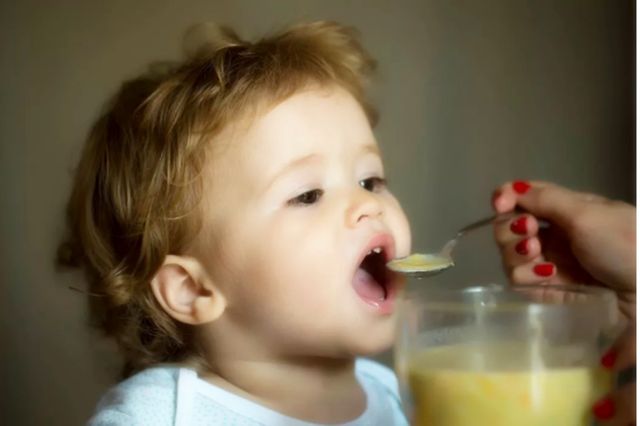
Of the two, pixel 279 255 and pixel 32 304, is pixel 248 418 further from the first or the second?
pixel 32 304

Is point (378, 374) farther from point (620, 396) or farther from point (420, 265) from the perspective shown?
point (620, 396)

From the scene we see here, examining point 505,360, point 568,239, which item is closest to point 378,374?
point 568,239

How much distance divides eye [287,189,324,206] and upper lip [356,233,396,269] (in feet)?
0.22

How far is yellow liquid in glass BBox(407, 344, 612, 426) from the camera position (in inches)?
19.2

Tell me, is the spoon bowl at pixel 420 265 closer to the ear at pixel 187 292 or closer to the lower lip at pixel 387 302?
the lower lip at pixel 387 302

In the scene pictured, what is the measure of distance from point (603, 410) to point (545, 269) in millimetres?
270

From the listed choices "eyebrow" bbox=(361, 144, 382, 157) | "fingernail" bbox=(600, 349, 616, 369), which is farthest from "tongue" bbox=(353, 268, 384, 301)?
"fingernail" bbox=(600, 349, 616, 369)

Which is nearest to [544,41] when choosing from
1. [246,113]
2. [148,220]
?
[246,113]

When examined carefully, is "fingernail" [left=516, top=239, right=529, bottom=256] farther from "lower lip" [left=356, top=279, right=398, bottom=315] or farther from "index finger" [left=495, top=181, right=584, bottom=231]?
"lower lip" [left=356, top=279, right=398, bottom=315]

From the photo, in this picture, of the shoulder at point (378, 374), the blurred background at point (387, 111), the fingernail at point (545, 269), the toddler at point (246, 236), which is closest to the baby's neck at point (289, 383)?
the toddler at point (246, 236)

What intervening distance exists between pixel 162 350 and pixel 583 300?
Result: 48 centimetres

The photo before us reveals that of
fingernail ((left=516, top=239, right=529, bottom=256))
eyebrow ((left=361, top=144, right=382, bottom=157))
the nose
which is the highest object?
eyebrow ((left=361, top=144, right=382, bottom=157))

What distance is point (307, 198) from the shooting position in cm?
69

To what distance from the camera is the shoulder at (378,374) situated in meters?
0.89
